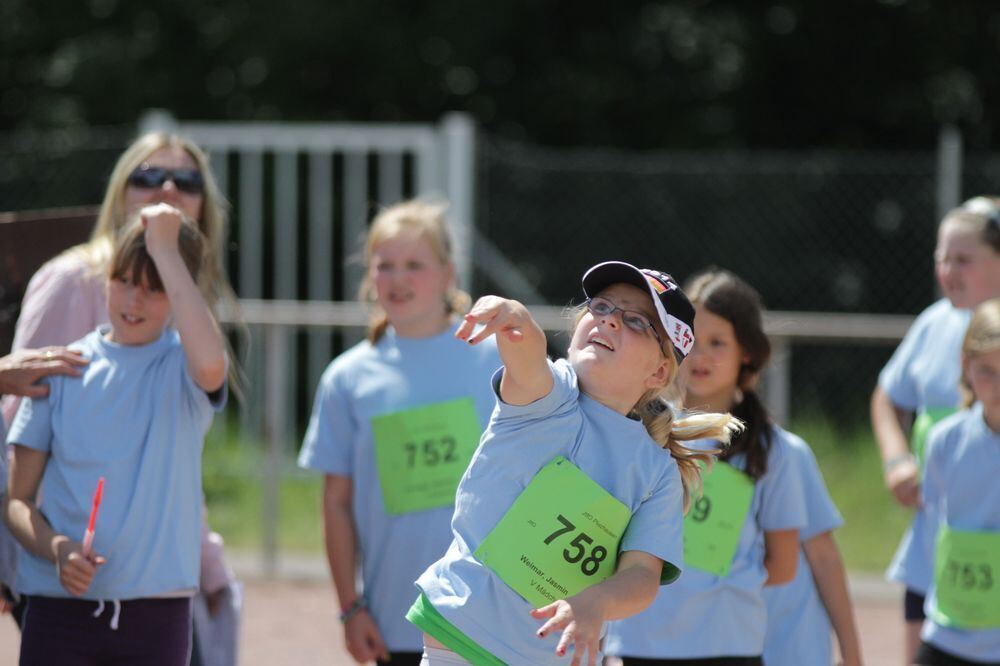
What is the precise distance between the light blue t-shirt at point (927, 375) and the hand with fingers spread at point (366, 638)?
1793 millimetres

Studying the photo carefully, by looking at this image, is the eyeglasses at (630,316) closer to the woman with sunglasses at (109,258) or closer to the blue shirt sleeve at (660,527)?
the blue shirt sleeve at (660,527)

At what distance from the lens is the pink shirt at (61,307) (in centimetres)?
383

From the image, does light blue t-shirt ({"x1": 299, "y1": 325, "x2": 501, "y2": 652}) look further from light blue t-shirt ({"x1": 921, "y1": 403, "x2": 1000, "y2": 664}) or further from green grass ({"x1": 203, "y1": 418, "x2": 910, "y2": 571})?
green grass ({"x1": 203, "y1": 418, "x2": 910, "y2": 571})

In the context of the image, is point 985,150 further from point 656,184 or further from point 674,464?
point 674,464

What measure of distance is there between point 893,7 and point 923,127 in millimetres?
1024

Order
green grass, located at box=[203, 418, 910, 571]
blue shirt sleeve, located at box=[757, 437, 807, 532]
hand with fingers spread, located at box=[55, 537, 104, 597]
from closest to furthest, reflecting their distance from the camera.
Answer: hand with fingers spread, located at box=[55, 537, 104, 597] → blue shirt sleeve, located at box=[757, 437, 807, 532] → green grass, located at box=[203, 418, 910, 571]

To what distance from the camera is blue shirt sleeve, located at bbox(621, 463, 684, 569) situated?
2.90 metres

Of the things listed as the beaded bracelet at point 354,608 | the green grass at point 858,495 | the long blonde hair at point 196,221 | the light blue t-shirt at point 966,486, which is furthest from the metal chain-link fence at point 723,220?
the beaded bracelet at point 354,608

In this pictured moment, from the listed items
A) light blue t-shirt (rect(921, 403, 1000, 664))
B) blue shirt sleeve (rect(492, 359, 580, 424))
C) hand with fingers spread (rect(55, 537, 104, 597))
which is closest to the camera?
blue shirt sleeve (rect(492, 359, 580, 424))

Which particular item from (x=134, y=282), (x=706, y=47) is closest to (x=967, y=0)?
(x=706, y=47)

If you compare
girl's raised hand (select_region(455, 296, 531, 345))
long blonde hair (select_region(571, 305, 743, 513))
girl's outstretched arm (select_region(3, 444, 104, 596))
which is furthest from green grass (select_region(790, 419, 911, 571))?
girl's raised hand (select_region(455, 296, 531, 345))

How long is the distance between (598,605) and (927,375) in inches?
98.0

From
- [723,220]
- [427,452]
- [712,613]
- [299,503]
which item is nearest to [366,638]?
[427,452]

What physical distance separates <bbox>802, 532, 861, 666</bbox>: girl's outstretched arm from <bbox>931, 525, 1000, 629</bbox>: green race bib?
504mm
